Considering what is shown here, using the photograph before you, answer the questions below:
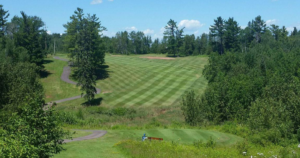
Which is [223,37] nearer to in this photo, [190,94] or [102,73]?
[102,73]

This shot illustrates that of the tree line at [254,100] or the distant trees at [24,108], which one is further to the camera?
the tree line at [254,100]

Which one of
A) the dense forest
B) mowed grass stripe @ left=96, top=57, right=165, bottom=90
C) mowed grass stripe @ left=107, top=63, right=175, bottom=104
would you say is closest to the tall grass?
the dense forest

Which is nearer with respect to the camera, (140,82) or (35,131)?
(35,131)

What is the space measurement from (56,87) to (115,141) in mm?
51552

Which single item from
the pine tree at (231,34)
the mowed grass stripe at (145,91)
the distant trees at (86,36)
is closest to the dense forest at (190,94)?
the distant trees at (86,36)

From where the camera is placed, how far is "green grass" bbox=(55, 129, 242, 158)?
19.7 meters

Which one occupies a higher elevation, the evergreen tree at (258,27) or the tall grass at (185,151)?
the evergreen tree at (258,27)

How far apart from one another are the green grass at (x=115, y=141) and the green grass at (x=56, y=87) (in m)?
40.8

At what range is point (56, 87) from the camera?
7144 cm

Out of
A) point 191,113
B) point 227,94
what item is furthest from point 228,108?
point 191,113

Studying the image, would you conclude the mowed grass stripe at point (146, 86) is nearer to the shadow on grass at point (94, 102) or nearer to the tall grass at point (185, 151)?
the shadow on grass at point (94, 102)

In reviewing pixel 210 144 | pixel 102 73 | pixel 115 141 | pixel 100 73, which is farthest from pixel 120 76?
pixel 210 144

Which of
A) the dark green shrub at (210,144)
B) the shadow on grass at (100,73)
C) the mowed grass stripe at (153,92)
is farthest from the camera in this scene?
the shadow on grass at (100,73)

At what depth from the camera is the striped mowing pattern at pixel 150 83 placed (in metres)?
60.9
